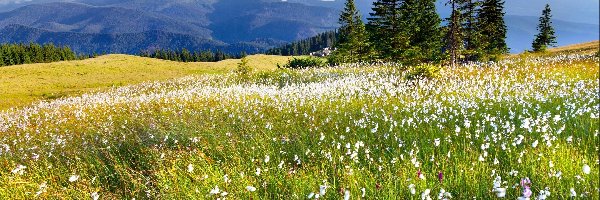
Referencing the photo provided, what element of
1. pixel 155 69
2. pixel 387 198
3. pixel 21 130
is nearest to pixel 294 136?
pixel 387 198

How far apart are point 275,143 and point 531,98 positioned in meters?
6.49

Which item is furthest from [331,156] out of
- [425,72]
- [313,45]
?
[313,45]

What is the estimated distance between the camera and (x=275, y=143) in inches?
261

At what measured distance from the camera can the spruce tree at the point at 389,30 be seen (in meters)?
37.9

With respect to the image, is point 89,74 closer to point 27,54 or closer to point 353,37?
point 353,37

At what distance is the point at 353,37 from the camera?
153ft

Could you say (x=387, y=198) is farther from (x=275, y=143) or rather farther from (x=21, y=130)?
(x=21, y=130)

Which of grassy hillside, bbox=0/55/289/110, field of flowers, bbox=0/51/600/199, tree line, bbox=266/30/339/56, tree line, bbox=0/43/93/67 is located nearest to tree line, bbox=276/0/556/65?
grassy hillside, bbox=0/55/289/110

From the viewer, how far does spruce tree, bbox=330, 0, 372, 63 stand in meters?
46.5

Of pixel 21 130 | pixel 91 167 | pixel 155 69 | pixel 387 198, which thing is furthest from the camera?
pixel 155 69

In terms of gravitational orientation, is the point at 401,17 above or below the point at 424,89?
above

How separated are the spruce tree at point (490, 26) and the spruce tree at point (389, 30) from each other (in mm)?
9251

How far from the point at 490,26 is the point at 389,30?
37.4 feet

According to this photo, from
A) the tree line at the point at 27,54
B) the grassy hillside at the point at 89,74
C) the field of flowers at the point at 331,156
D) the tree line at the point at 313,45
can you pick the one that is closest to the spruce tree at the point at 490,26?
the field of flowers at the point at 331,156
